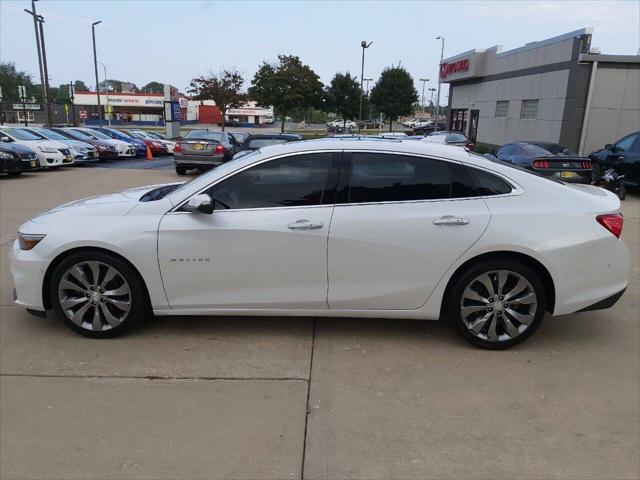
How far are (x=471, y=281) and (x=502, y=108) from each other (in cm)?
2465

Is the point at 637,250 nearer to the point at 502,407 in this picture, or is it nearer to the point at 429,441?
the point at 502,407

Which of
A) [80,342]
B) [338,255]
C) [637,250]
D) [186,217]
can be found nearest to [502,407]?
[338,255]

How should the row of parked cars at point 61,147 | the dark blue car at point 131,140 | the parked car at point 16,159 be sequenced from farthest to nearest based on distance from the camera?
the dark blue car at point 131,140 → the row of parked cars at point 61,147 → the parked car at point 16,159

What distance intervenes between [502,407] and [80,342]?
312cm

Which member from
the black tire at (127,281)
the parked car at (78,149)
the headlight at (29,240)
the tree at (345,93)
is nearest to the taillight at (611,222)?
the black tire at (127,281)

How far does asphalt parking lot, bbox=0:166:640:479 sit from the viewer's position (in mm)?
2701

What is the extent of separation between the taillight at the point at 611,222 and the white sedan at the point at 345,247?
0.03ft

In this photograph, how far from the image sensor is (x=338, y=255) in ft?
12.5

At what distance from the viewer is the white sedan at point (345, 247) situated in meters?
3.79

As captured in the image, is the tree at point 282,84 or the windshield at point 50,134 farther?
the tree at point 282,84

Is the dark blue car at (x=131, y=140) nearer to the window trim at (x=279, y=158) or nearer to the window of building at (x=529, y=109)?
the window of building at (x=529, y=109)

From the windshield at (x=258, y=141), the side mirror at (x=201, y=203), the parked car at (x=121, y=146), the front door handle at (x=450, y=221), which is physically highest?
the side mirror at (x=201, y=203)

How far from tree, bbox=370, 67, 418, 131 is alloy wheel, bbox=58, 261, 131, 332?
5350cm

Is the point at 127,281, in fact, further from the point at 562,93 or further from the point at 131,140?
the point at 131,140
